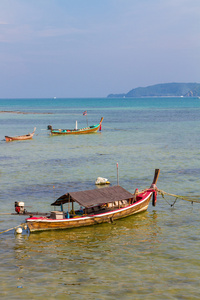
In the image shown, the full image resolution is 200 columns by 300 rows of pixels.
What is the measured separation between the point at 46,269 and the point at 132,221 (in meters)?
9.62

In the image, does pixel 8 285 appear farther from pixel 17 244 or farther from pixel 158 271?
pixel 158 271

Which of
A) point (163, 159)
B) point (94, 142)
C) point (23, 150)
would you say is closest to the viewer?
point (163, 159)

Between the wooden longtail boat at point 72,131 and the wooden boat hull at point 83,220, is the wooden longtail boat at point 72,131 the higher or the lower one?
the higher one

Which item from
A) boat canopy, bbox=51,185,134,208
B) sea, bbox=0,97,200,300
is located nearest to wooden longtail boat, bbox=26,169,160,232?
boat canopy, bbox=51,185,134,208

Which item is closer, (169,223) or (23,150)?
(169,223)

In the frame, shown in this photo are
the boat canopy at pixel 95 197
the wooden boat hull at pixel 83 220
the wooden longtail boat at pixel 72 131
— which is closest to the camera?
the wooden boat hull at pixel 83 220

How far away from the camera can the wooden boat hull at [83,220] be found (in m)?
26.2

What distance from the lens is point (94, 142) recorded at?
73875 mm

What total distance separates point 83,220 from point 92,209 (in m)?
2.10

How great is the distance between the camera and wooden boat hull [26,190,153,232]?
86.1 ft

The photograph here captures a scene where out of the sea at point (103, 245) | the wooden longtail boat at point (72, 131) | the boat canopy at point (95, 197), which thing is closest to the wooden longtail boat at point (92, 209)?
the boat canopy at point (95, 197)

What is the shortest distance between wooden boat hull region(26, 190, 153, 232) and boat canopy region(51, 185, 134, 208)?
0.92 metres

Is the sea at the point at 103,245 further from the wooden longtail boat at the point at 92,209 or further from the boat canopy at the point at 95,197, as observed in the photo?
the boat canopy at the point at 95,197

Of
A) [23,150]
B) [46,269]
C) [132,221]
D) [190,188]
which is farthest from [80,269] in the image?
[23,150]
